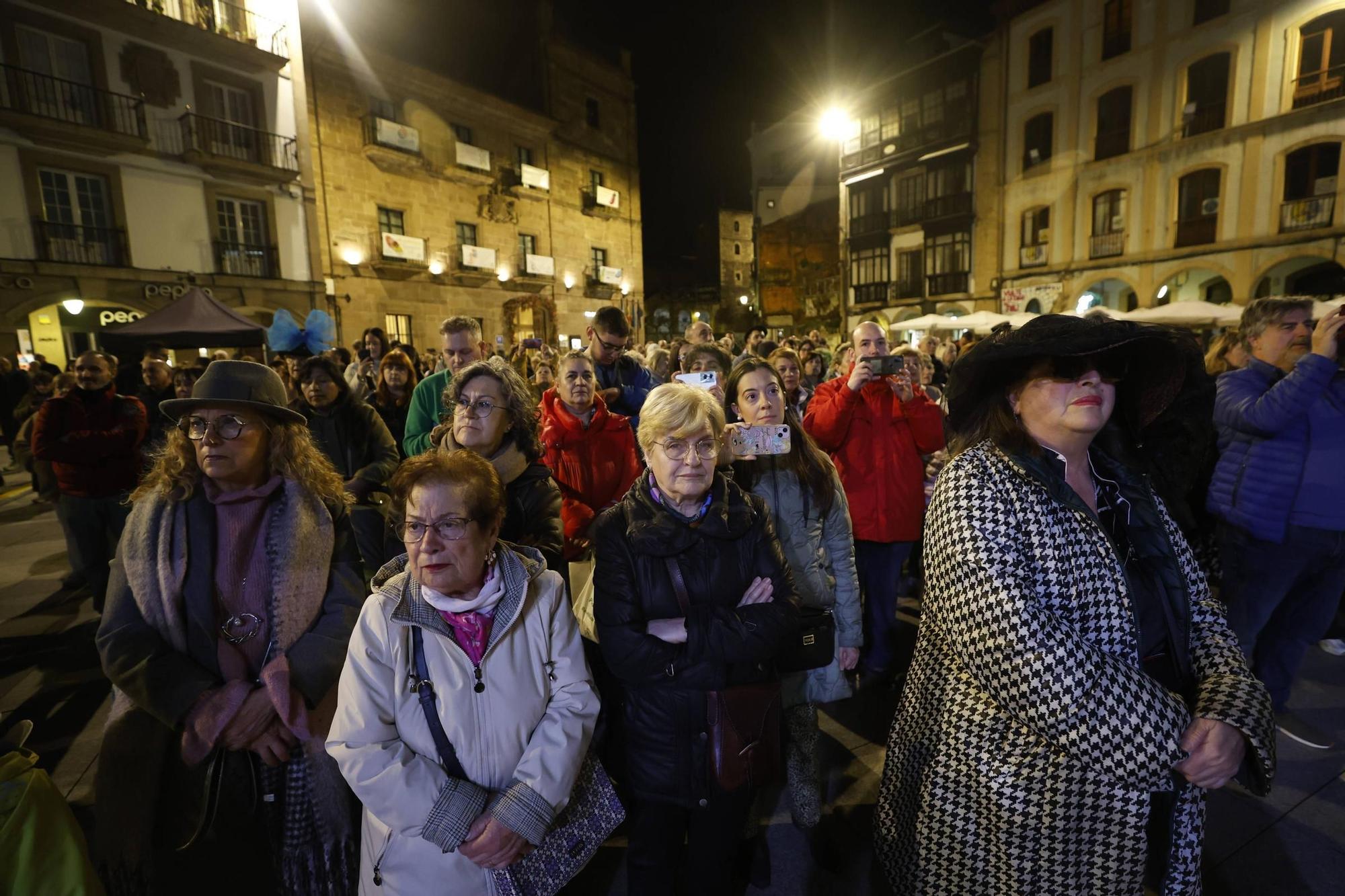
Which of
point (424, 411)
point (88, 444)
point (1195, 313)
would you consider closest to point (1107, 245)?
point (1195, 313)

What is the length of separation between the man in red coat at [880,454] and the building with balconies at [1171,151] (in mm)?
12699

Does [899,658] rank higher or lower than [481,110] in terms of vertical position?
lower

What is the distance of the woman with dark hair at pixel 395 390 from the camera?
5844 millimetres

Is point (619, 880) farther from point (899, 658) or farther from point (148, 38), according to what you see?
point (148, 38)

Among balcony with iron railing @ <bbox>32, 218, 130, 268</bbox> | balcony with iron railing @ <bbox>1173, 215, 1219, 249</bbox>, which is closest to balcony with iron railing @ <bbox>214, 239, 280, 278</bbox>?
balcony with iron railing @ <bbox>32, 218, 130, 268</bbox>

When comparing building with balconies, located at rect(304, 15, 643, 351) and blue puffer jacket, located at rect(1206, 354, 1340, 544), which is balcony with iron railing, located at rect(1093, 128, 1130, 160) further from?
blue puffer jacket, located at rect(1206, 354, 1340, 544)

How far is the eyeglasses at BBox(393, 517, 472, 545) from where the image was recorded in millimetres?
1777

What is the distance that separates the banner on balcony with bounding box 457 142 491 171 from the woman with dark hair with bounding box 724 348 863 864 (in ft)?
80.0

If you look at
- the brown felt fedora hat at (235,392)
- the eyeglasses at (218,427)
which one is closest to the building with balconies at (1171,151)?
the brown felt fedora hat at (235,392)

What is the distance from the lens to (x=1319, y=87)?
53.2ft

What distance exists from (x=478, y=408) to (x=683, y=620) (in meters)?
1.42

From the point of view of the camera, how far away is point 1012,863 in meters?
1.63

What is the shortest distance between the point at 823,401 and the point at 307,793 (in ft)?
10.5

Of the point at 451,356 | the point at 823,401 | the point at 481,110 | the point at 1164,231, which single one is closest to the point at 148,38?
the point at 481,110
